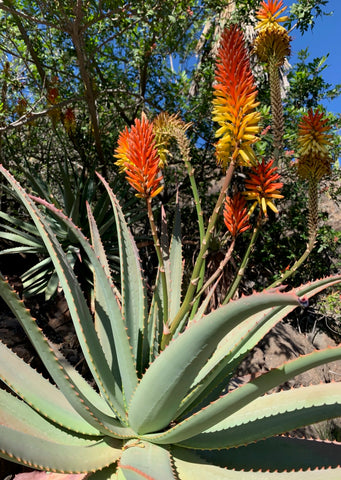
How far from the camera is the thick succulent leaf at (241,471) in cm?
98

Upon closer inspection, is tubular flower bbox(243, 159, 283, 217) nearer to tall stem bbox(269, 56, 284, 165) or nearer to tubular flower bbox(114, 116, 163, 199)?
tall stem bbox(269, 56, 284, 165)

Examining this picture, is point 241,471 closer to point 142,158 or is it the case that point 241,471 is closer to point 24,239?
point 142,158

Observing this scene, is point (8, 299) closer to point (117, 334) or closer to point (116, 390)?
point (117, 334)

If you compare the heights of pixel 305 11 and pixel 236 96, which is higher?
pixel 305 11

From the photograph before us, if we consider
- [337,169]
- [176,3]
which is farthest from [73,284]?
[337,169]

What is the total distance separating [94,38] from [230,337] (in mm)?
3992

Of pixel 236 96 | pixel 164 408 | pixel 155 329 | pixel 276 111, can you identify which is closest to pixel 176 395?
pixel 164 408

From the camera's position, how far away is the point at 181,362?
3.25ft

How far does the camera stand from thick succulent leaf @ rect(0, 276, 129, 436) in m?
1.04

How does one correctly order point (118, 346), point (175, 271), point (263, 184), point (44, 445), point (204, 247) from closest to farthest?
1. point (44, 445)
2. point (204, 247)
3. point (118, 346)
4. point (263, 184)
5. point (175, 271)

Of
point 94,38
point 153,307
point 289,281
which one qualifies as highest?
point 94,38

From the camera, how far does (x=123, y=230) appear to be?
1585 mm

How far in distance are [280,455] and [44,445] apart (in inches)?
30.8

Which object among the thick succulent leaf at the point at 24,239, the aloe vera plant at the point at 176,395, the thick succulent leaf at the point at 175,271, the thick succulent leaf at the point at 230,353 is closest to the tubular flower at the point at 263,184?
the aloe vera plant at the point at 176,395
